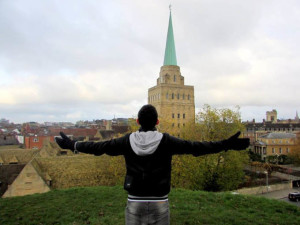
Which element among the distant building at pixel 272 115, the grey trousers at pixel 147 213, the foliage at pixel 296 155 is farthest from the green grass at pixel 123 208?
the distant building at pixel 272 115

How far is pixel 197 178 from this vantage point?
21.7 m

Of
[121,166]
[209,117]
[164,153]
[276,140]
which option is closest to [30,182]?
[121,166]

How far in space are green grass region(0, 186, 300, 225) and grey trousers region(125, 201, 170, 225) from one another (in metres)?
5.06

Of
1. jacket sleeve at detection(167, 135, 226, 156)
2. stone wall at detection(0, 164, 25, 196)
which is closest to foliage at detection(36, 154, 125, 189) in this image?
stone wall at detection(0, 164, 25, 196)

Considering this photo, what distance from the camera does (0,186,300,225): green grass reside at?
8.96 meters

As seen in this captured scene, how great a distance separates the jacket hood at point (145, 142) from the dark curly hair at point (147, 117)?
167mm

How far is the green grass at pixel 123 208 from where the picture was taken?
353 inches

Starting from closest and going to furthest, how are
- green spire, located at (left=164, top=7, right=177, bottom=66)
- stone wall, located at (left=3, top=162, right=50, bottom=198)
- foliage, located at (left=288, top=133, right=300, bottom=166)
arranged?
stone wall, located at (left=3, top=162, right=50, bottom=198)
foliage, located at (left=288, top=133, right=300, bottom=166)
green spire, located at (left=164, top=7, right=177, bottom=66)

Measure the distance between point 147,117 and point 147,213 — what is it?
1592mm

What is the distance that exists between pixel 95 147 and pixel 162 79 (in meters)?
66.1

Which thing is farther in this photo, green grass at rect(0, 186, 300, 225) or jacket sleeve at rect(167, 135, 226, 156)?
green grass at rect(0, 186, 300, 225)

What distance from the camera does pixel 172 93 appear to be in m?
66.6

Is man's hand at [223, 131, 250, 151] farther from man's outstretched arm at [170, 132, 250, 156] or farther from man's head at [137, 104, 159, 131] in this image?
man's head at [137, 104, 159, 131]

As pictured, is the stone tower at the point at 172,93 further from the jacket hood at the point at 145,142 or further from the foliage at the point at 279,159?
the jacket hood at the point at 145,142
